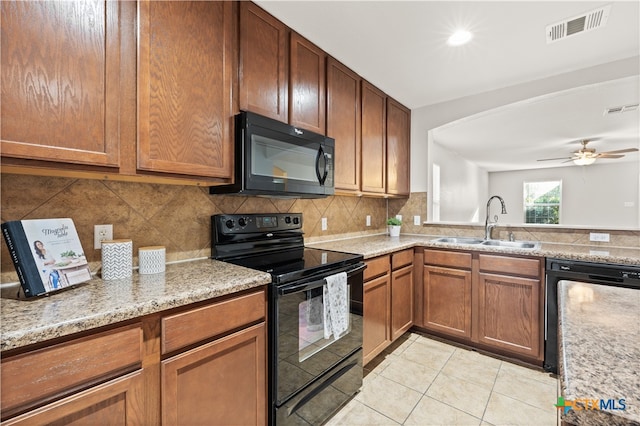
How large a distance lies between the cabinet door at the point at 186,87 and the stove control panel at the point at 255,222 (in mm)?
372

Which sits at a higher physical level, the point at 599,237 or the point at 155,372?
the point at 599,237

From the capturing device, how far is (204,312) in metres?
1.11

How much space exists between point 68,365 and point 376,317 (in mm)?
1820

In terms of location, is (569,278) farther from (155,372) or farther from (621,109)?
(155,372)

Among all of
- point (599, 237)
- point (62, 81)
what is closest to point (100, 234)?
point (62, 81)

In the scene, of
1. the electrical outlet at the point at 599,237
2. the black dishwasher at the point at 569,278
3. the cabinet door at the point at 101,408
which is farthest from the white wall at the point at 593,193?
the cabinet door at the point at 101,408

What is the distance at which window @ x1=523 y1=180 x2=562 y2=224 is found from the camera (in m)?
4.46

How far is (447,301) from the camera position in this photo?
257 centimetres

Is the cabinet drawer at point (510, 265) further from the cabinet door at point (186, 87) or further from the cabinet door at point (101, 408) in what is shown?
the cabinet door at point (101, 408)

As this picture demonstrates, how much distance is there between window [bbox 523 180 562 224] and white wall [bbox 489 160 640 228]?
74 millimetres

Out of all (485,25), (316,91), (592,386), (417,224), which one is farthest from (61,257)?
(417,224)

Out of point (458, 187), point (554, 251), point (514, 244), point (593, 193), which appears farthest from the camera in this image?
point (458, 187)

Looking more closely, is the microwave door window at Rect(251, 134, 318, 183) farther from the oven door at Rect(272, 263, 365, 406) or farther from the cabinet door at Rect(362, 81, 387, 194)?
the cabinet door at Rect(362, 81, 387, 194)

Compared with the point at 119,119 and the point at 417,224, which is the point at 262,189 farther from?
the point at 417,224
